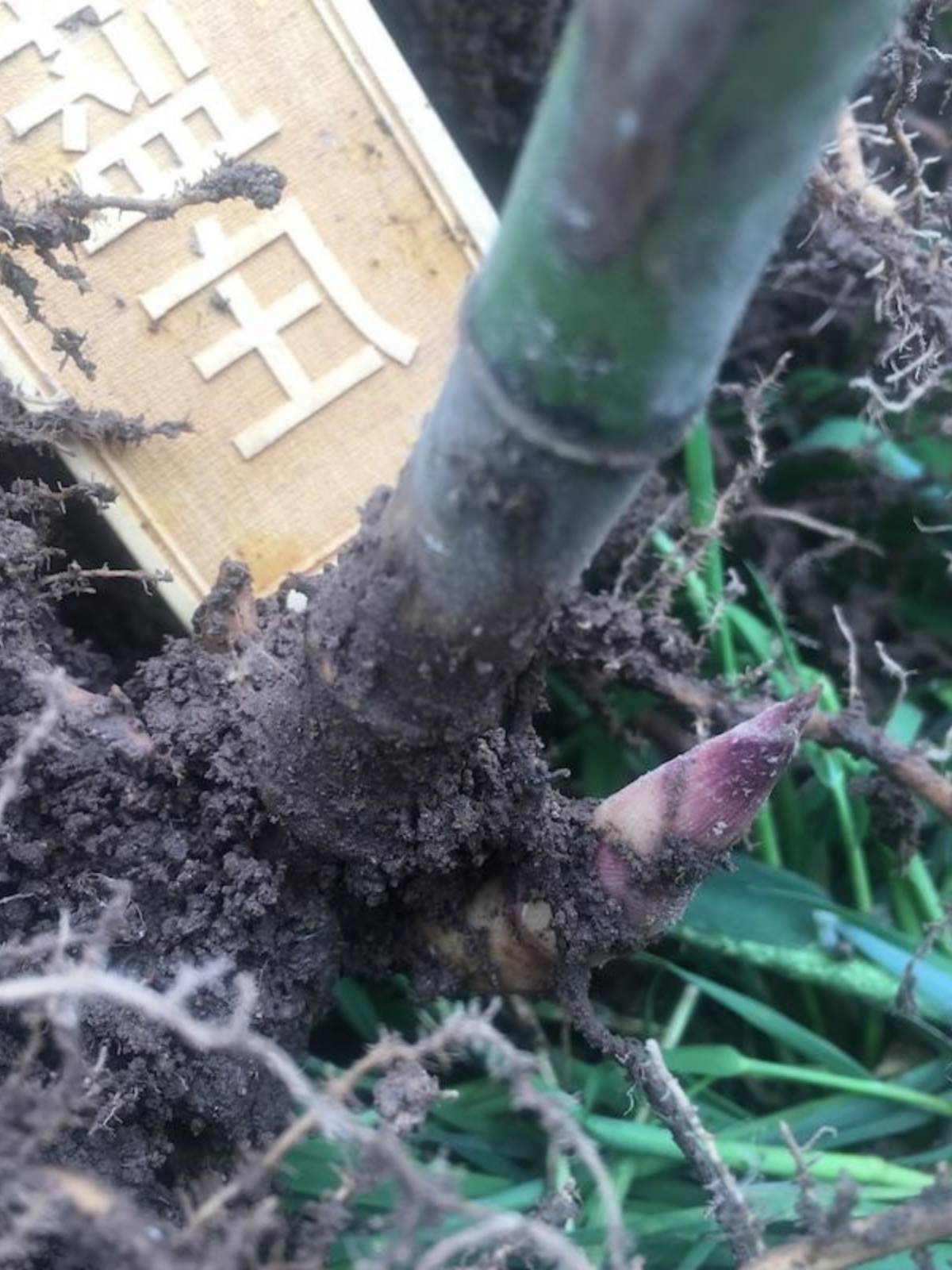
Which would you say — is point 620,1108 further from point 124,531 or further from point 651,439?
point 651,439

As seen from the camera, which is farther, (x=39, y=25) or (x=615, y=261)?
(x=39, y=25)

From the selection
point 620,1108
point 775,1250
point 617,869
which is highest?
point 617,869

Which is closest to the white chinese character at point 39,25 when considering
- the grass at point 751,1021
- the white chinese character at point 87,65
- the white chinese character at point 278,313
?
the white chinese character at point 87,65

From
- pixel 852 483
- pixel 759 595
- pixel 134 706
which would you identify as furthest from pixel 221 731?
pixel 852 483

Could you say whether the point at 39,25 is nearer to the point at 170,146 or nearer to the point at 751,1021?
the point at 170,146

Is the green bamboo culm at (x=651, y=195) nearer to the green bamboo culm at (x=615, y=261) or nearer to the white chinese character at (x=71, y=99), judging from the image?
the green bamboo culm at (x=615, y=261)

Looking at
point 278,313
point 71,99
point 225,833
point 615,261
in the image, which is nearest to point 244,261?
point 278,313

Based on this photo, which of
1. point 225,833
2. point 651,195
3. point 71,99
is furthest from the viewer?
point 71,99
